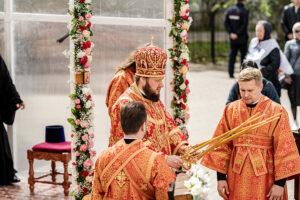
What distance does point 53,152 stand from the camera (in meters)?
7.95

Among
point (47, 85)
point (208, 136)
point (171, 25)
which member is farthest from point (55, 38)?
point (208, 136)

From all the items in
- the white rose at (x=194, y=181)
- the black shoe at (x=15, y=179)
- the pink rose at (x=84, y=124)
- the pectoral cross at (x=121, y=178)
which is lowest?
the black shoe at (x=15, y=179)

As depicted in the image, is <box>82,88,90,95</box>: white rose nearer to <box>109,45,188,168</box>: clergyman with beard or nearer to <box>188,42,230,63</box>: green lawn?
<box>109,45,188,168</box>: clergyman with beard

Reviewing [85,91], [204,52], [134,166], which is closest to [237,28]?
[204,52]

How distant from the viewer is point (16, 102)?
8438 mm

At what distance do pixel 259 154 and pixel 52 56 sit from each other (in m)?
4.61

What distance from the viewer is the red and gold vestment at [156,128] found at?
5.07 meters

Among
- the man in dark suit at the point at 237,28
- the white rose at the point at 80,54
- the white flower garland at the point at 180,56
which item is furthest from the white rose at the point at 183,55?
the man in dark suit at the point at 237,28

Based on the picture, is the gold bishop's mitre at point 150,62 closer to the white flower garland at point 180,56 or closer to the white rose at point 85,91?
the white rose at point 85,91

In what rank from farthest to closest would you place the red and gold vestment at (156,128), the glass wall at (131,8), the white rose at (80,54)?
the glass wall at (131,8) < the white rose at (80,54) < the red and gold vestment at (156,128)

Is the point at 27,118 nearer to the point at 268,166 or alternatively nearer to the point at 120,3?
the point at 120,3

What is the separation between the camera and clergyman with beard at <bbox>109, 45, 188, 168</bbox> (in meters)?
5.09

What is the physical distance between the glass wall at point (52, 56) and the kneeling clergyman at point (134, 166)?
3857 millimetres

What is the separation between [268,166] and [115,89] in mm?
2392
